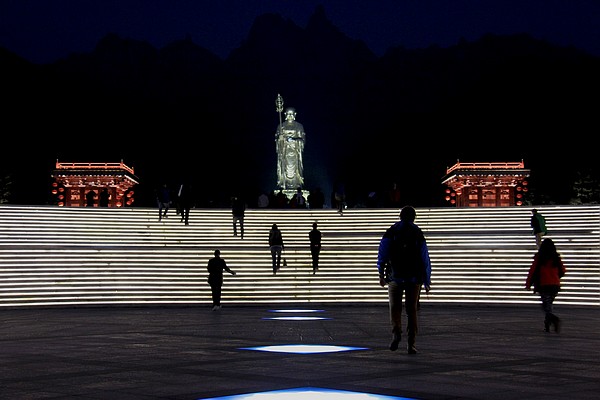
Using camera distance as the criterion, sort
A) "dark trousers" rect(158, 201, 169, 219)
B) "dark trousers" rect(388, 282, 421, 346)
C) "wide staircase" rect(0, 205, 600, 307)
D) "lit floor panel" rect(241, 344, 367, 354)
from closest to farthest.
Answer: "dark trousers" rect(388, 282, 421, 346)
"lit floor panel" rect(241, 344, 367, 354)
"wide staircase" rect(0, 205, 600, 307)
"dark trousers" rect(158, 201, 169, 219)

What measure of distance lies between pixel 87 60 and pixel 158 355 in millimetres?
76253

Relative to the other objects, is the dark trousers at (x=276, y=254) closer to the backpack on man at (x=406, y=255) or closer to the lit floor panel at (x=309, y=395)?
the backpack on man at (x=406, y=255)

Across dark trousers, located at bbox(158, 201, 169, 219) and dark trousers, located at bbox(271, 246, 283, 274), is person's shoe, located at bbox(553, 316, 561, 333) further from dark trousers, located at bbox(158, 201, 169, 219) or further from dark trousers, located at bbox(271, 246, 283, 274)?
dark trousers, located at bbox(158, 201, 169, 219)

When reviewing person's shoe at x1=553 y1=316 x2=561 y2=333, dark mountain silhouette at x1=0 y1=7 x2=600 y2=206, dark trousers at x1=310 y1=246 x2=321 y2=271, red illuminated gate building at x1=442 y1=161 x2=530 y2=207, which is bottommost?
person's shoe at x1=553 y1=316 x2=561 y2=333

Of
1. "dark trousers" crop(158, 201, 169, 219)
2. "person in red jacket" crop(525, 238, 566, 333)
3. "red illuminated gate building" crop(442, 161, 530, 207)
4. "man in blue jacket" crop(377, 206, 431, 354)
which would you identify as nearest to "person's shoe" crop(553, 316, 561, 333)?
"person in red jacket" crop(525, 238, 566, 333)

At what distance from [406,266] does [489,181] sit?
3881 cm

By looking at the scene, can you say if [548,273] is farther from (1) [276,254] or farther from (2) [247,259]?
(2) [247,259]

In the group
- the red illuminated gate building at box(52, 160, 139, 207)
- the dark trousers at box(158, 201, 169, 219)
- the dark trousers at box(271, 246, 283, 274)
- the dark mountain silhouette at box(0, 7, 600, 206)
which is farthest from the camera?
the dark mountain silhouette at box(0, 7, 600, 206)

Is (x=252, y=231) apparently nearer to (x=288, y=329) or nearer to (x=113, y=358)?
(x=288, y=329)

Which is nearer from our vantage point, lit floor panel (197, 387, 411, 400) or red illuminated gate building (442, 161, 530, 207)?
lit floor panel (197, 387, 411, 400)

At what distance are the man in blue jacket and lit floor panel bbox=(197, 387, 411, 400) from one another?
324cm

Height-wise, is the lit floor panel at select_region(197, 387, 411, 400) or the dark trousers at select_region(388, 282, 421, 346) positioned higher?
the dark trousers at select_region(388, 282, 421, 346)

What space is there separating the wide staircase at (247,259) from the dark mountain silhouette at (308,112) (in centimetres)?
3737

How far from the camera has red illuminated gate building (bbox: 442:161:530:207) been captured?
158 ft
